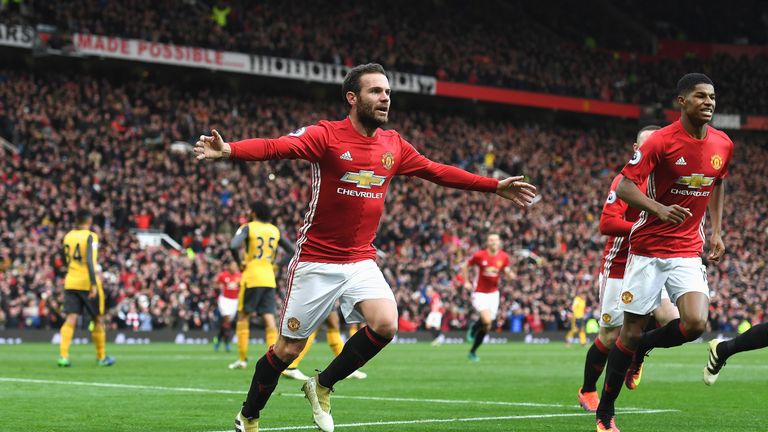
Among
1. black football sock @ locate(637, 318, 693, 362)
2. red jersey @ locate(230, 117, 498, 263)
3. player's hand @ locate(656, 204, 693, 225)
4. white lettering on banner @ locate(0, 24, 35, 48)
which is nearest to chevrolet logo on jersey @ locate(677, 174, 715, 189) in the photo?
player's hand @ locate(656, 204, 693, 225)

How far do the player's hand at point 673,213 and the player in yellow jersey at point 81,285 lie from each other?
1186cm

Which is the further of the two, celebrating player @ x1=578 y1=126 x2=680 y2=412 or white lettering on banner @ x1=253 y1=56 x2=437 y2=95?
white lettering on banner @ x1=253 y1=56 x2=437 y2=95

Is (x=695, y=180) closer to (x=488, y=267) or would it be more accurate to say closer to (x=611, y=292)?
(x=611, y=292)

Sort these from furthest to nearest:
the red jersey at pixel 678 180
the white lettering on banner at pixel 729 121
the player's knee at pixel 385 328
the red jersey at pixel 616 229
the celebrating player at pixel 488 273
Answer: the white lettering on banner at pixel 729 121, the celebrating player at pixel 488 273, the red jersey at pixel 616 229, the red jersey at pixel 678 180, the player's knee at pixel 385 328

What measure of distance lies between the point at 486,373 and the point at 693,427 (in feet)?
28.0

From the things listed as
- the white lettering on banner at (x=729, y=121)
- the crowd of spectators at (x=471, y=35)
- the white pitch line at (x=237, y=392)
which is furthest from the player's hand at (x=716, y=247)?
the white lettering on banner at (x=729, y=121)

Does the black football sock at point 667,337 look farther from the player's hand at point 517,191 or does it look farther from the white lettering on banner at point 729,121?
the white lettering on banner at point 729,121

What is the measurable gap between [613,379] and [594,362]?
5.51 ft

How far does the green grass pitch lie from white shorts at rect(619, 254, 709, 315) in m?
1.17

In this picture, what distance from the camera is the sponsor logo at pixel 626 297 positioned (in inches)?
364

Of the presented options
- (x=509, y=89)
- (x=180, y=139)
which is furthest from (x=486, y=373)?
(x=509, y=89)

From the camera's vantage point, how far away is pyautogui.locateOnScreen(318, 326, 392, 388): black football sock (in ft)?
27.3

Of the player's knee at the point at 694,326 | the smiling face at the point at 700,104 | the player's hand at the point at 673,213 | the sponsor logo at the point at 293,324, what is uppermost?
the smiling face at the point at 700,104

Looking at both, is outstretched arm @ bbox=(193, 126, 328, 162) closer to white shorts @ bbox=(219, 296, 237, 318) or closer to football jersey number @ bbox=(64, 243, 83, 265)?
football jersey number @ bbox=(64, 243, 83, 265)
